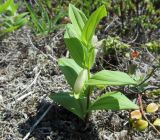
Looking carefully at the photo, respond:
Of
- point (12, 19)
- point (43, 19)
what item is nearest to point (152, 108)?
point (43, 19)

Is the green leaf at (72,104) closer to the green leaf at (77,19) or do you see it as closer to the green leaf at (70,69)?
the green leaf at (70,69)

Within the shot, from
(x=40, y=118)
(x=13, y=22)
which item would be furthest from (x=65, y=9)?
(x=40, y=118)

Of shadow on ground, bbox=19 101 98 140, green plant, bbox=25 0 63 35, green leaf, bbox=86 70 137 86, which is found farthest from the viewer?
green plant, bbox=25 0 63 35

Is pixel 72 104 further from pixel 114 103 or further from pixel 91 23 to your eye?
pixel 91 23

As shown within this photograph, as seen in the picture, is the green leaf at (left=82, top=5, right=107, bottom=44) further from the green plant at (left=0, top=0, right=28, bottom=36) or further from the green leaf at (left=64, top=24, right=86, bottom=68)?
the green plant at (left=0, top=0, right=28, bottom=36)

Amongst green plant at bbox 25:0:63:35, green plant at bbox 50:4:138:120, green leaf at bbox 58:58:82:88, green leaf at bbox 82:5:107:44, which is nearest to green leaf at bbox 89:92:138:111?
green plant at bbox 50:4:138:120

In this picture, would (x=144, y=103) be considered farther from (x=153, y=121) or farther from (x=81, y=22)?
(x=81, y=22)
